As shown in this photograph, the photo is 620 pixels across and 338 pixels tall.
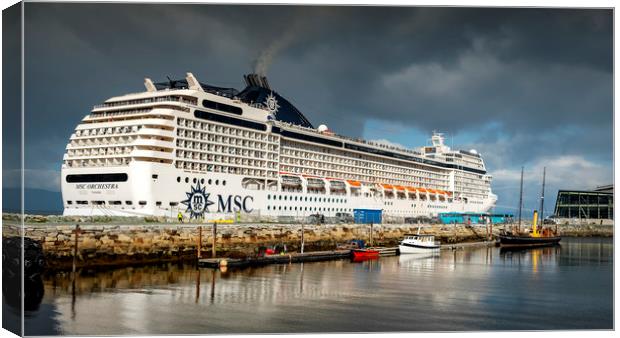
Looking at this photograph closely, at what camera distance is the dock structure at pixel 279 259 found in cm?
2748

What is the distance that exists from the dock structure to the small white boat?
5.89 m

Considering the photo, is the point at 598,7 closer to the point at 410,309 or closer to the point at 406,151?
the point at 410,309

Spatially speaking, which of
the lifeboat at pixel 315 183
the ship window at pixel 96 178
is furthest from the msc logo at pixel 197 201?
the lifeboat at pixel 315 183

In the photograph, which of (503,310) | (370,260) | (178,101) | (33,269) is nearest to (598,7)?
(503,310)

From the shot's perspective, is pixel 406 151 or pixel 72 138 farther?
pixel 406 151

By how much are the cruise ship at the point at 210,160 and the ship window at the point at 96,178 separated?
0.06m

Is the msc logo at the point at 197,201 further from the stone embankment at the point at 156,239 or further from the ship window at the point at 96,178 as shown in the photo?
the ship window at the point at 96,178

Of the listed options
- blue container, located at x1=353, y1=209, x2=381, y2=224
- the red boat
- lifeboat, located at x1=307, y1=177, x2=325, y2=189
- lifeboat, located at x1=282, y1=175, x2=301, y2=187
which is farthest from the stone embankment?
blue container, located at x1=353, y1=209, x2=381, y2=224

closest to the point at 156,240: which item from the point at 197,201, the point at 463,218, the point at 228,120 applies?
the point at 197,201

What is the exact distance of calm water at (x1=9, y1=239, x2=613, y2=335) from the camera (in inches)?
601

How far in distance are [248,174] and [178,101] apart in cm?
662

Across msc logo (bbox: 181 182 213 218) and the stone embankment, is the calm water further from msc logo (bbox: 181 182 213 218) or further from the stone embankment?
msc logo (bbox: 181 182 213 218)

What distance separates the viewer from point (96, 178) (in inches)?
1511

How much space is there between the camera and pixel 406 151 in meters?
64.8
